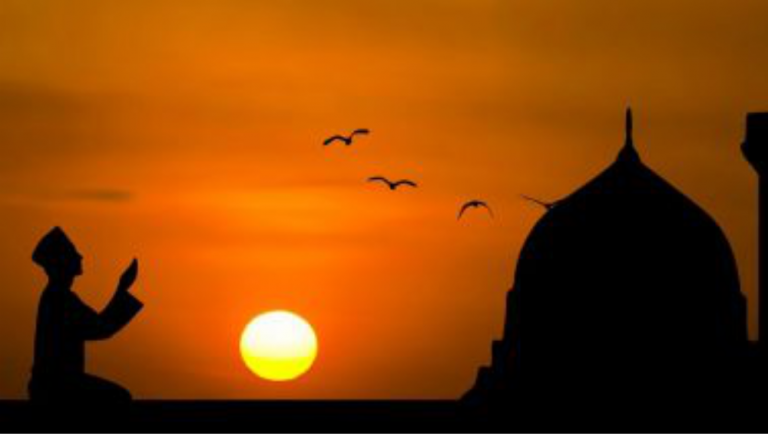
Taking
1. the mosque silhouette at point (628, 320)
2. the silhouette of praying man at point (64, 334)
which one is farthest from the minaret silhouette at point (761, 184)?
the silhouette of praying man at point (64, 334)

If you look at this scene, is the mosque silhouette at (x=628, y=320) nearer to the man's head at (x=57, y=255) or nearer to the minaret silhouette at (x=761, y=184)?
the minaret silhouette at (x=761, y=184)

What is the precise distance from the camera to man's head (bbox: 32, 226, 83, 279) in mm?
15969

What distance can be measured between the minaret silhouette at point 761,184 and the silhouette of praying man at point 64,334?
14.3 meters

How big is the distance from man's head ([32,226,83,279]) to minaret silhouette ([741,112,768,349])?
14.4m

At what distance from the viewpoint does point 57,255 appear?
1605 centimetres

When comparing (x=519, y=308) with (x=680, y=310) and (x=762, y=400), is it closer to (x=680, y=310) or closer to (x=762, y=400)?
(x=680, y=310)

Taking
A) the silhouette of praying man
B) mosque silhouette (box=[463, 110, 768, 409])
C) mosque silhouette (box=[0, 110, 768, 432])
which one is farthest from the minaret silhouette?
the silhouette of praying man

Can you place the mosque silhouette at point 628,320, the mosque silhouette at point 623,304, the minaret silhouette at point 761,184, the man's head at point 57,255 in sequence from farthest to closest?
the mosque silhouette at point 623,304, the mosque silhouette at point 628,320, the minaret silhouette at point 761,184, the man's head at point 57,255

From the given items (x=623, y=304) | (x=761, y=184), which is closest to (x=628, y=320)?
(x=623, y=304)

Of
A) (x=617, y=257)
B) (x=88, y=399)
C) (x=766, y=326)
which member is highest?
(x=617, y=257)

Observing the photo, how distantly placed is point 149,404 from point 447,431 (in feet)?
13.6

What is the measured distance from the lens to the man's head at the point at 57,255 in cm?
1597

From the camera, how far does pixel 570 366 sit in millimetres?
31609

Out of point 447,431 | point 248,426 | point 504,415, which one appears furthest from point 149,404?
point 504,415
